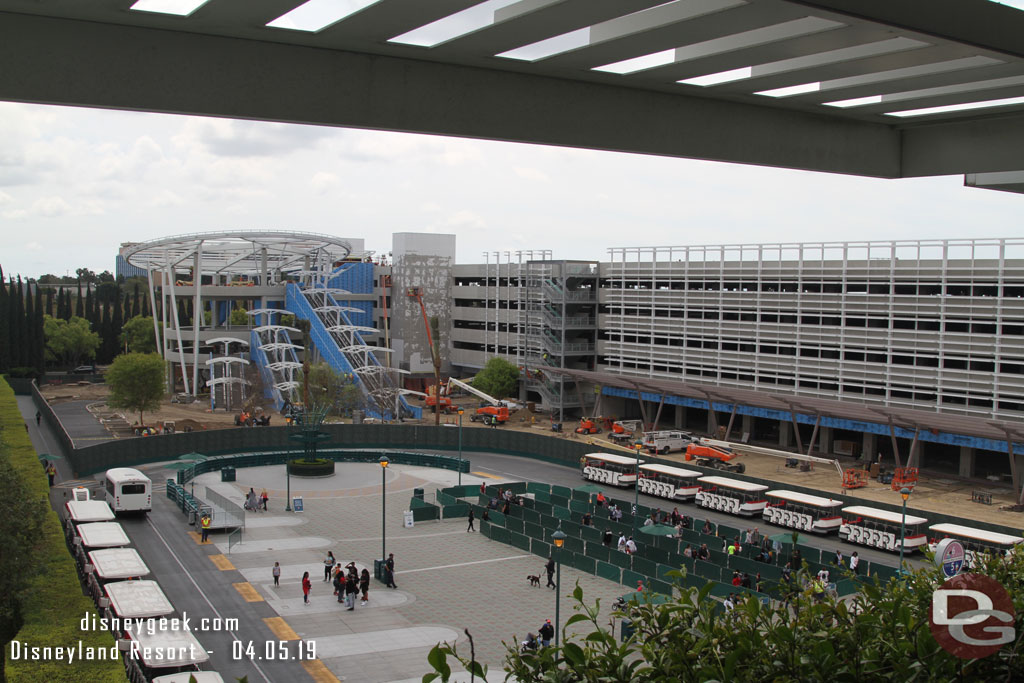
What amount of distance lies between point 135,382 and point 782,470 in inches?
1535

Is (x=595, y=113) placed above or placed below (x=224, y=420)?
above

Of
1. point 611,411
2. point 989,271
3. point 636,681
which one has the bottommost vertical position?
point 611,411

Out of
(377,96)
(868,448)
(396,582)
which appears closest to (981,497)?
(868,448)

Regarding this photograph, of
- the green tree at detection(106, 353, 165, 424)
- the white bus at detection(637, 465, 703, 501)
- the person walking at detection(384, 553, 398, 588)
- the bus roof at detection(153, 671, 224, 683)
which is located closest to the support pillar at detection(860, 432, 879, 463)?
the white bus at detection(637, 465, 703, 501)

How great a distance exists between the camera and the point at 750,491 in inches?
1396

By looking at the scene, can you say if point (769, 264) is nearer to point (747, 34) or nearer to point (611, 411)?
point (611, 411)

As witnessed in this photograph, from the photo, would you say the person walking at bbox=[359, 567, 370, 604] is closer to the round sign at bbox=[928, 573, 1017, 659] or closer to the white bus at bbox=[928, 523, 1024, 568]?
the white bus at bbox=[928, 523, 1024, 568]

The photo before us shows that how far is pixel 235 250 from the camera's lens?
238 feet

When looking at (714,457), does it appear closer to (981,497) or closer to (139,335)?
(981,497)

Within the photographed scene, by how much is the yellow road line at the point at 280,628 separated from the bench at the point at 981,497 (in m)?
29.8

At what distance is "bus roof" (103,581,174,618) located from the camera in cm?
1998

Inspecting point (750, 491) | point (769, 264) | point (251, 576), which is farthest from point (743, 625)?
point (769, 264)

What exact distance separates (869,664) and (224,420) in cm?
5736

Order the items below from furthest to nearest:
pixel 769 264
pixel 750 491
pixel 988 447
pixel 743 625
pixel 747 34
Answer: pixel 769 264 → pixel 988 447 → pixel 750 491 → pixel 743 625 → pixel 747 34
